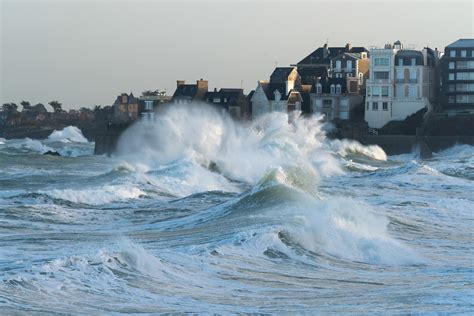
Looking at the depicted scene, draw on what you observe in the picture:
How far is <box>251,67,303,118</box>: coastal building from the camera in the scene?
6066 cm

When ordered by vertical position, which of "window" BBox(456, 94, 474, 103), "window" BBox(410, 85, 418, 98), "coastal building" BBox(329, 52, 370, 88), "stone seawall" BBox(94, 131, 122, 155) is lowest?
"stone seawall" BBox(94, 131, 122, 155)

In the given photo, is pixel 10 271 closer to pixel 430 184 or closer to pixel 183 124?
pixel 430 184

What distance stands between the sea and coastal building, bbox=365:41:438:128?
21517 millimetres

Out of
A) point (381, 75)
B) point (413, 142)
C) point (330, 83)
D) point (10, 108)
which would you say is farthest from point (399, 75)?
point (10, 108)

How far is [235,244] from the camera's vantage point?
17.1 meters

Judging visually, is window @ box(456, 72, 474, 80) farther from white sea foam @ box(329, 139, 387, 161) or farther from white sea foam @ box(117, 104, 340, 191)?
white sea foam @ box(117, 104, 340, 191)

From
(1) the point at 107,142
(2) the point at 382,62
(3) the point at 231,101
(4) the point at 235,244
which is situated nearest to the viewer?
(4) the point at 235,244

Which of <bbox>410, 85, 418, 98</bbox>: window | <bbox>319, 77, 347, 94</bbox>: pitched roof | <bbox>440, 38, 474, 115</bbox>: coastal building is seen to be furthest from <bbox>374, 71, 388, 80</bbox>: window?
<bbox>440, 38, 474, 115</bbox>: coastal building

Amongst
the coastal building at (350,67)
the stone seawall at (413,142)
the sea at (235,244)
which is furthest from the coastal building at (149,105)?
the sea at (235,244)

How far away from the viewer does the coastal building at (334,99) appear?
6009 cm

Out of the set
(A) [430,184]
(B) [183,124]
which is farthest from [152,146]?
(A) [430,184]

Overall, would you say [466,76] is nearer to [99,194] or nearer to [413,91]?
[413,91]

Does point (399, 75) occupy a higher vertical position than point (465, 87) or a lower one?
higher

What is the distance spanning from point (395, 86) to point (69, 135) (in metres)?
37.3
